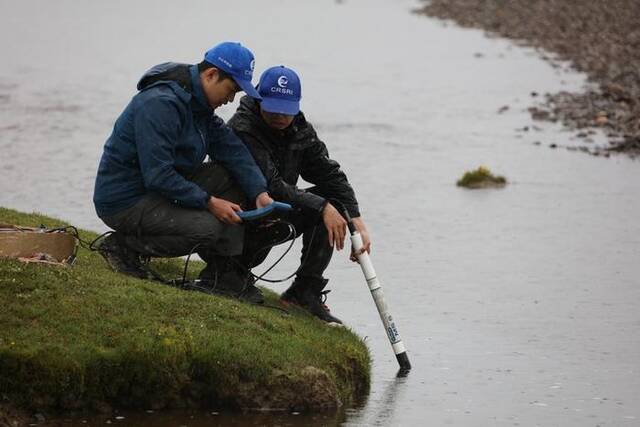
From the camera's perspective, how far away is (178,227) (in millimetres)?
9891

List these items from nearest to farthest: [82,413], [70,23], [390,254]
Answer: [82,413] → [390,254] → [70,23]

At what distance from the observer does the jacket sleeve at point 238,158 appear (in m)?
10.1

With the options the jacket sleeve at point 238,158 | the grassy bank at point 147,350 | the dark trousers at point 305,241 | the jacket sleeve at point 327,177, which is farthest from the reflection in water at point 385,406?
the jacket sleeve at point 238,158

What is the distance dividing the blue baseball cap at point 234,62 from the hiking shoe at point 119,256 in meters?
1.55

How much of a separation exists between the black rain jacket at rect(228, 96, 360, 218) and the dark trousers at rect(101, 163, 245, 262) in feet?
1.22

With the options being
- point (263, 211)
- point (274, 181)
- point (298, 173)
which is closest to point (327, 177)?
point (298, 173)

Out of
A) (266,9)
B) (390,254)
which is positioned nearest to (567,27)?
(266,9)

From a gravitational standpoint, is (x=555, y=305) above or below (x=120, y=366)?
below

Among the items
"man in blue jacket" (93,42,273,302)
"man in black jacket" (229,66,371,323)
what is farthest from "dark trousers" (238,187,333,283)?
"man in blue jacket" (93,42,273,302)

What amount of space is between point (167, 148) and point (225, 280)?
1.29 metres

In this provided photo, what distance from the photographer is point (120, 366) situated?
28.5 feet

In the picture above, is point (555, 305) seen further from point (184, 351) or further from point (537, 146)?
point (537, 146)

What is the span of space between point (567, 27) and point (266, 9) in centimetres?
1963

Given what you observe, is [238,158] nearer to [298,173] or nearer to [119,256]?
[298,173]
